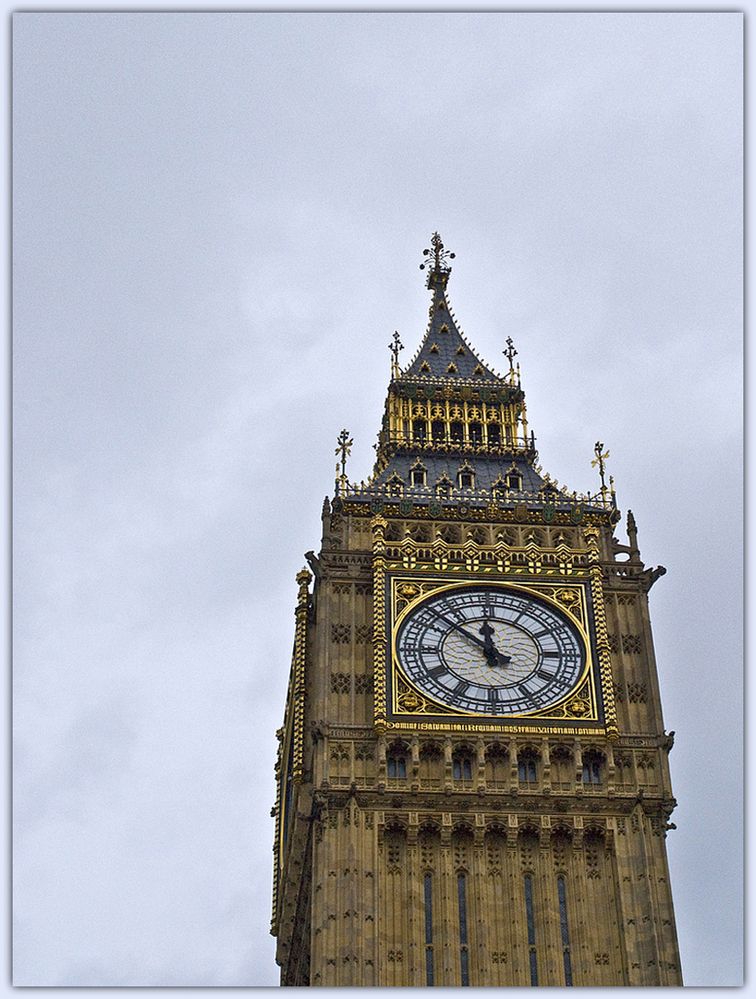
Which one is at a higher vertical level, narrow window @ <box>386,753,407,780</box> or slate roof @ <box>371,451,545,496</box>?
slate roof @ <box>371,451,545,496</box>

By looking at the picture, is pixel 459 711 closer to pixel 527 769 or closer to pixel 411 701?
pixel 411 701

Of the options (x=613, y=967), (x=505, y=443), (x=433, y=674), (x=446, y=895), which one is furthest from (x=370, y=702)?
(x=505, y=443)

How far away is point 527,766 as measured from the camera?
53625 millimetres

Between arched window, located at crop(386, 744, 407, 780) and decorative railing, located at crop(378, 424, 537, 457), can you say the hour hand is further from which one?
decorative railing, located at crop(378, 424, 537, 457)

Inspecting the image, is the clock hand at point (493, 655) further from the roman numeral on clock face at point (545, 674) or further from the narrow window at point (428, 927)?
the narrow window at point (428, 927)

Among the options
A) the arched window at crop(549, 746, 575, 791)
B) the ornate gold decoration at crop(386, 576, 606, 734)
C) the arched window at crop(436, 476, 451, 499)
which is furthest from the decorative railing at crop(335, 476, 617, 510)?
the arched window at crop(549, 746, 575, 791)

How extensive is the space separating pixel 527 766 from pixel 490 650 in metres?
3.37

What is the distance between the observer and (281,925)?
193 feet

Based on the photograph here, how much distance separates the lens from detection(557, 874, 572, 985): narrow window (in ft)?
165

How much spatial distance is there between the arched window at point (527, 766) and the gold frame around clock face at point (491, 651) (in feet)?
3.03

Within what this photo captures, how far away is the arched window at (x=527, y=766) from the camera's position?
53.4m

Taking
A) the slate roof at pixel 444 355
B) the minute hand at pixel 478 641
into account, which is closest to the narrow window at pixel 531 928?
the minute hand at pixel 478 641

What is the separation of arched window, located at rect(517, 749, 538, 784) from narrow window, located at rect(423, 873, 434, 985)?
11.7 feet

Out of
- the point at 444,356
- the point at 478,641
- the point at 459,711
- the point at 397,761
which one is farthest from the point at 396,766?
the point at 444,356
